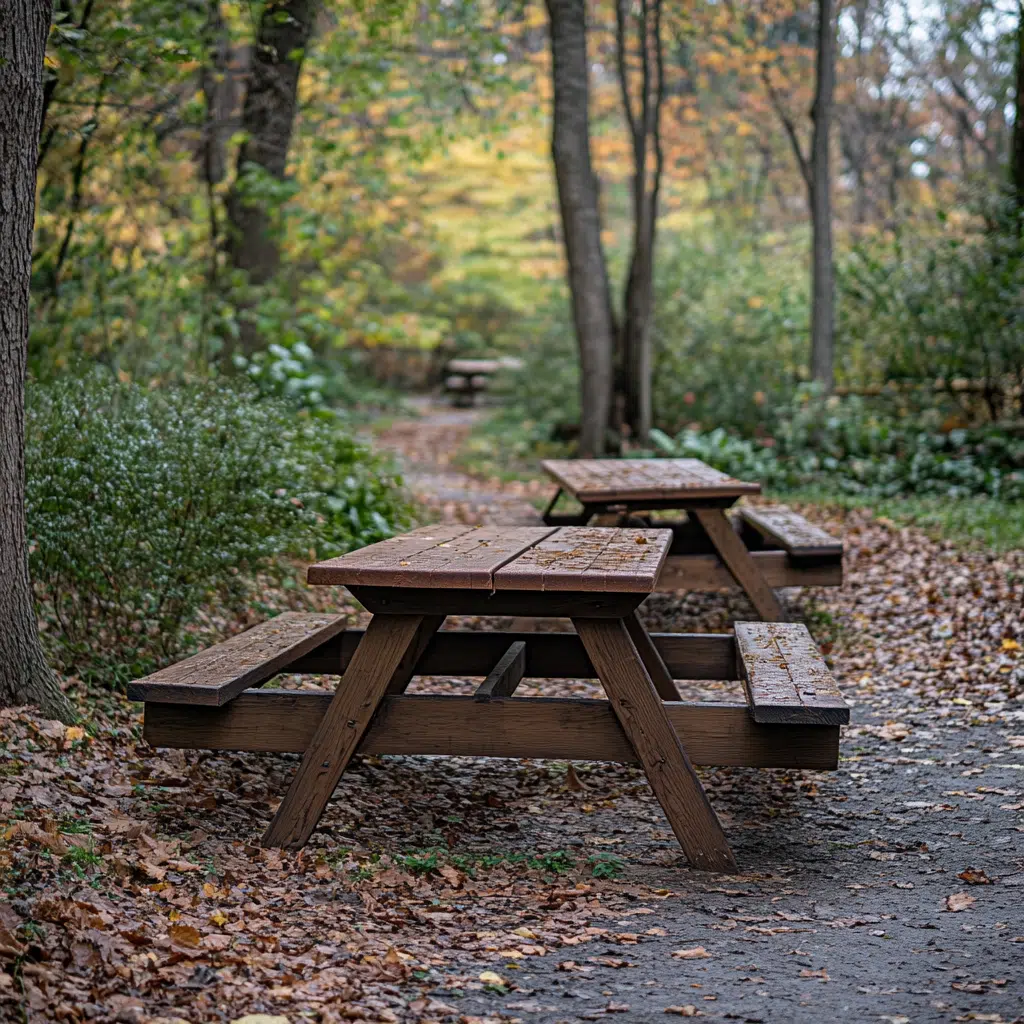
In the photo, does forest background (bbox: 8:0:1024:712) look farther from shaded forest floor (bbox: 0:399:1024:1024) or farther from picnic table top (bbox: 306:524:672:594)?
picnic table top (bbox: 306:524:672:594)

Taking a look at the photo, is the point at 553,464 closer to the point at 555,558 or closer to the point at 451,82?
the point at 555,558

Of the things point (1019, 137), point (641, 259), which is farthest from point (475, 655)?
point (1019, 137)

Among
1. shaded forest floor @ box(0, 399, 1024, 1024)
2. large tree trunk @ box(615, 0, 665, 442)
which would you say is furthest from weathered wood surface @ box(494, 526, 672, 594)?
large tree trunk @ box(615, 0, 665, 442)

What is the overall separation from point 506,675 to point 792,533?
320 centimetres

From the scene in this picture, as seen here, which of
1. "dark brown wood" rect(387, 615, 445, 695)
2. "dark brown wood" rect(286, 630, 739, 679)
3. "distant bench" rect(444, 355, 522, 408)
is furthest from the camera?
"distant bench" rect(444, 355, 522, 408)

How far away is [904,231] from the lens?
49.3 ft

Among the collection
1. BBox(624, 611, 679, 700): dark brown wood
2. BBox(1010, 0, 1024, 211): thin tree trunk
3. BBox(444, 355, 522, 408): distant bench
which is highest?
BBox(1010, 0, 1024, 211): thin tree trunk

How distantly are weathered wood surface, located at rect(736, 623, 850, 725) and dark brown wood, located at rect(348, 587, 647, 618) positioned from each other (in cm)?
55

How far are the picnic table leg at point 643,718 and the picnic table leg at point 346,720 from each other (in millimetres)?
586

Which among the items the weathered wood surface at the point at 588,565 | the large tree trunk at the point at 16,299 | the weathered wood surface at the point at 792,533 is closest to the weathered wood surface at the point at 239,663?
the large tree trunk at the point at 16,299

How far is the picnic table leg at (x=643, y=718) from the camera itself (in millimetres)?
3766

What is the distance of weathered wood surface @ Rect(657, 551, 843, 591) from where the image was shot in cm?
668

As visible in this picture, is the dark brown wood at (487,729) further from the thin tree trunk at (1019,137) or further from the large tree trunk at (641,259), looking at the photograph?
the thin tree trunk at (1019,137)

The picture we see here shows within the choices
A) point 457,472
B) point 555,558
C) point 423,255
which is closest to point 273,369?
point 457,472
